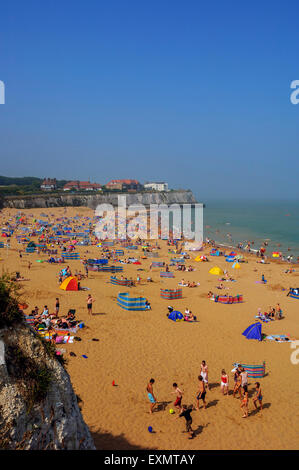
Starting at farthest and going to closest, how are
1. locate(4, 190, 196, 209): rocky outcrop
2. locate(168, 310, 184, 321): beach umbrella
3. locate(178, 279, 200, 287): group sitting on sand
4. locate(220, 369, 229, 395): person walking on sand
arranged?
locate(4, 190, 196, 209): rocky outcrop, locate(178, 279, 200, 287): group sitting on sand, locate(168, 310, 184, 321): beach umbrella, locate(220, 369, 229, 395): person walking on sand

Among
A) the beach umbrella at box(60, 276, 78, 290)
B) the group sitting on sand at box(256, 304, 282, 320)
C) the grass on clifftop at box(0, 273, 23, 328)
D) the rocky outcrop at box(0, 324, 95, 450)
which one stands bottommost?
the group sitting on sand at box(256, 304, 282, 320)

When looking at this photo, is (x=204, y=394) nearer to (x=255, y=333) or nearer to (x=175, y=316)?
(x=255, y=333)

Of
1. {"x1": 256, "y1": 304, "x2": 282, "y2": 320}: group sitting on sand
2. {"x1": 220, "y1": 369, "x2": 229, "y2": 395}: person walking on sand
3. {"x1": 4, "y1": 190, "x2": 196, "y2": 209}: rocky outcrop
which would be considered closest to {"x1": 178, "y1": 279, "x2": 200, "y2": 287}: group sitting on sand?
{"x1": 256, "y1": 304, "x2": 282, "y2": 320}: group sitting on sand

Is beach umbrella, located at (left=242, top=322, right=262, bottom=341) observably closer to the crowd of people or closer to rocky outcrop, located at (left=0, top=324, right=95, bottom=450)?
the crowd of people

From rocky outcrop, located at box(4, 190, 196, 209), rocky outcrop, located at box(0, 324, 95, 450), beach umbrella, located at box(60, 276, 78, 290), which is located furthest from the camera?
rocky outcrop, located at box(4, 190, 196, 209)

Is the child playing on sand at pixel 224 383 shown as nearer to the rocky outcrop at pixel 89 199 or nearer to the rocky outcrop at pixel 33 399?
the rocky outcrop at pixel 33 399

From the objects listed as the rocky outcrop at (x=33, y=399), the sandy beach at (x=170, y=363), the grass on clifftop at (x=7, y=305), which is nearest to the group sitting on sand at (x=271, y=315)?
the sandy beach at (x=170, y=363)
